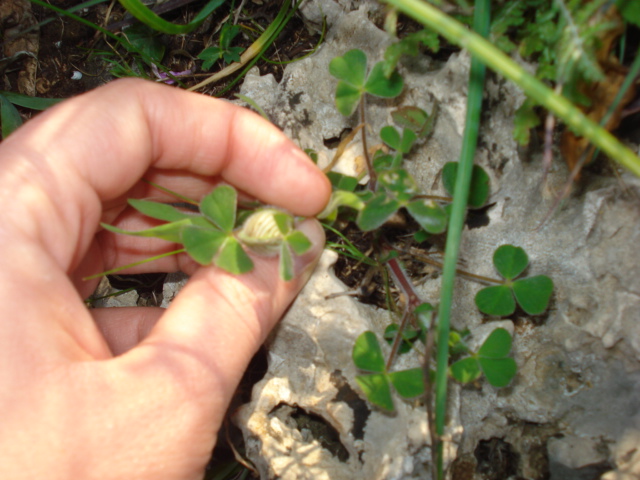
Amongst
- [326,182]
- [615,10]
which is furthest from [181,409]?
[615,10]

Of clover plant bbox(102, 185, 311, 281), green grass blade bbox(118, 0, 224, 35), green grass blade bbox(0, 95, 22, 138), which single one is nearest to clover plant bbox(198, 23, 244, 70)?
green grass blade bbox(118, 0, 224, 35)

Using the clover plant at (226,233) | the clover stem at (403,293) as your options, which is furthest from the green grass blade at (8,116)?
the clover stem at (403,293)

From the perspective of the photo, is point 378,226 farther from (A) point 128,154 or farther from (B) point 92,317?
(B) point 92,317

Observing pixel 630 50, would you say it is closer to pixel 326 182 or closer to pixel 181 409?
pixel 326 182

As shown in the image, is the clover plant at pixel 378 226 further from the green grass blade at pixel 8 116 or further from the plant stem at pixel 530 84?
the green grass blade at pixel 8 116

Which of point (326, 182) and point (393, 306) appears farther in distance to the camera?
point (393, 306)

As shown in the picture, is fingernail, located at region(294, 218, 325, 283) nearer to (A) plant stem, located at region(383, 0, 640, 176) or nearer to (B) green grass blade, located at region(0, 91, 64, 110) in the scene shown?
(A) plant stem, located at region(383, 0, 640, 176)
